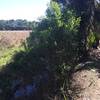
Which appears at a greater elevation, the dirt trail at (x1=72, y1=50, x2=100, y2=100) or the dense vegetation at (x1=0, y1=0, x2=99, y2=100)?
the dense vegetation at (x1=0, y1=0, x2=99, y2=100)

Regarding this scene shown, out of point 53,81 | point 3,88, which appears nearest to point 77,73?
point 53,81

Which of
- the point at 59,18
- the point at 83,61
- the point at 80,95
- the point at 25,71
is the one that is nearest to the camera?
the point at 80,95

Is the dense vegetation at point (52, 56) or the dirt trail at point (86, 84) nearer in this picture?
the dirt trail at point (86, 84)

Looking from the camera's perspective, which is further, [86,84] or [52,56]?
[86,84]

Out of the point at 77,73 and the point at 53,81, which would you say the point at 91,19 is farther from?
the point at 53,81

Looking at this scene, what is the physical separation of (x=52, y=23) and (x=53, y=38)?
706 millimetres

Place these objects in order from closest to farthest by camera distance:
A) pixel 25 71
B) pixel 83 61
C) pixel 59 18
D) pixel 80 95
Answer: pixel 80 95 < pixel 59 18 < pixel 25 71 < pixel 83 61

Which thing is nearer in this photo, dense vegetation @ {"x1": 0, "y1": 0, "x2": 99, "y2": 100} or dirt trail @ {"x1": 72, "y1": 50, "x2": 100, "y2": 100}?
dirt trail @ {"x1": 72, "y1": 50, "x2": 100, "y2": 100}

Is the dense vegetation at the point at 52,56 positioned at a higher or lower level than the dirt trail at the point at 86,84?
higher

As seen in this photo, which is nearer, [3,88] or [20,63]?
[3,88]

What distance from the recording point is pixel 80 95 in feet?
36.0

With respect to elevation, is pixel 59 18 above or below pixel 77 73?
above

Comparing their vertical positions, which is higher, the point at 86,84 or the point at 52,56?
the point at 52,56

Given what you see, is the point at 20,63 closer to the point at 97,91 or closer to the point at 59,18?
the point at 59,18
